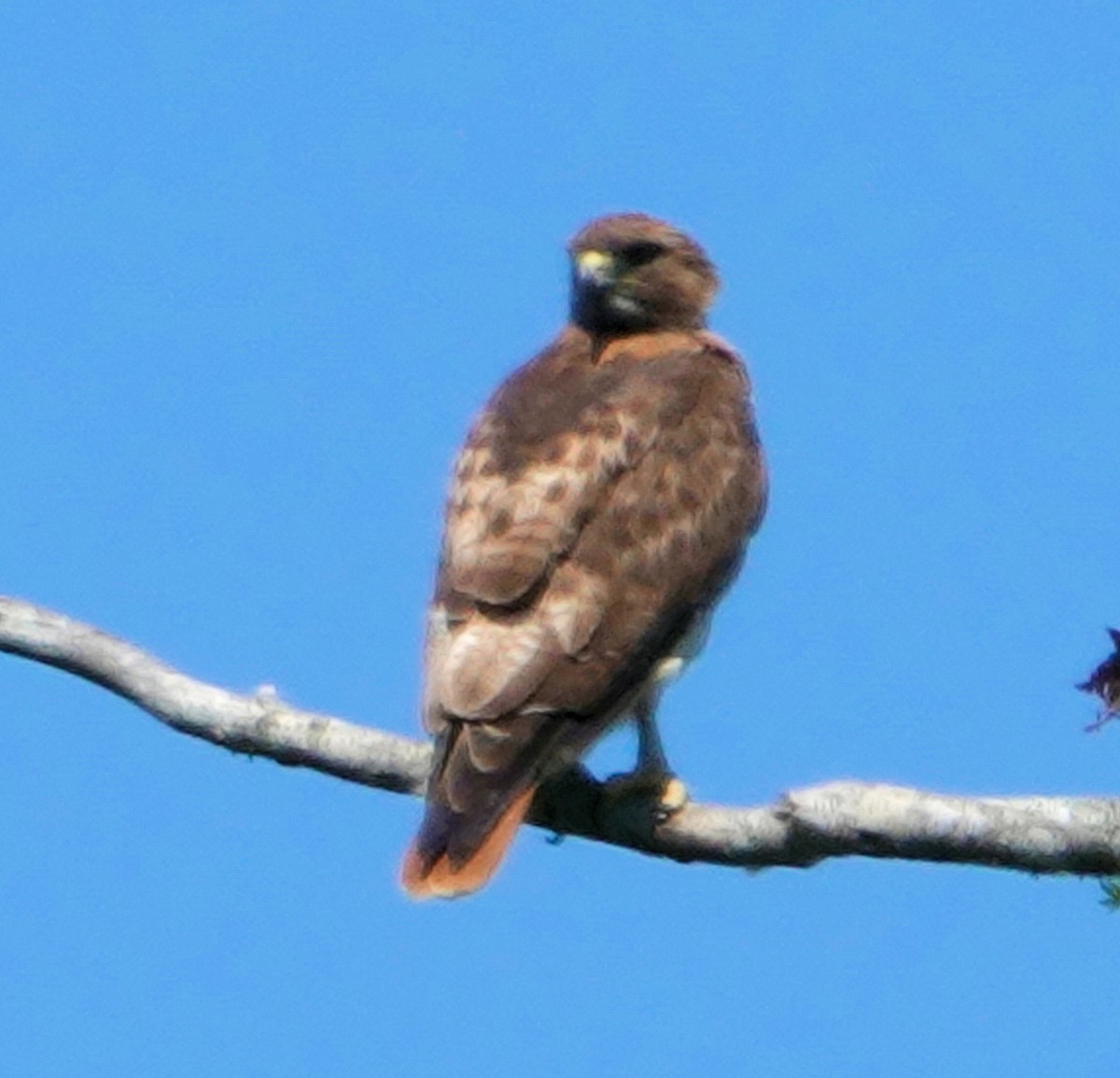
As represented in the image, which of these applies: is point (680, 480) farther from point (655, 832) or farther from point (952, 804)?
point (952, 804)

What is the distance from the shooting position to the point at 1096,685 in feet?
14.0

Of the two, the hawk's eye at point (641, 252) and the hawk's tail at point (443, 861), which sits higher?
the hawk's eye at point (641, 252)

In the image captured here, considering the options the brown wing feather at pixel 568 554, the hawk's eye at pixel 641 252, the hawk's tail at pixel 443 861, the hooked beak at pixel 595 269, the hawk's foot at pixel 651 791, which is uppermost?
the hawk's eye at pixel 641 252

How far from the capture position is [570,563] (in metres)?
6.21

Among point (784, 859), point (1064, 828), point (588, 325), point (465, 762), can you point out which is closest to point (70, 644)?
point (465, 762)

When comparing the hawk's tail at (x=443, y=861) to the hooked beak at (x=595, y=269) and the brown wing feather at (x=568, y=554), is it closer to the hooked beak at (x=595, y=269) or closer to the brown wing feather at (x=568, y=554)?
the brown wing feather at (x=568, y=554)

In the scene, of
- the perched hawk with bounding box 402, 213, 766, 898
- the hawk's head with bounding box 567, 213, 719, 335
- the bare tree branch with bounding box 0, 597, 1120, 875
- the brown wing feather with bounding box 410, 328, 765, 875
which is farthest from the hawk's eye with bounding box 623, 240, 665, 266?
the bare tree branch with bounding box 0, 597, 1120, 875

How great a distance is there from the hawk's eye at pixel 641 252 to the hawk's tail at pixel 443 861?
7.60 ft

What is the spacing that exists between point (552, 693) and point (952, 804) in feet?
4.56

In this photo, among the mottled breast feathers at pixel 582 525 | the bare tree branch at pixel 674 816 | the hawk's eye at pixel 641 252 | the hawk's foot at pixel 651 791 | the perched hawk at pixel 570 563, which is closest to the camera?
the bare tree branch at pixel 674 816

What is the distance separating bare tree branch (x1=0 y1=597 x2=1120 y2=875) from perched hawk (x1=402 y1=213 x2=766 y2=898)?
0.49 feet

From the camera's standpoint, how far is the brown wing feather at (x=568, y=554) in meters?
5.79

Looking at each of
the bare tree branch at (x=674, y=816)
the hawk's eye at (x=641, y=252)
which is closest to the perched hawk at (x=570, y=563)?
the bare tree branch at (x=674, y=816)

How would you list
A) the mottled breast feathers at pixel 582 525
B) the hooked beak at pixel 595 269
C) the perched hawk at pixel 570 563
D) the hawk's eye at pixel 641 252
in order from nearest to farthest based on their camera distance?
the perched hawk at pixel 570 563 < the mottled breast feathers at pixel 582 525 < the hooked beak at pixel 595 269 < the hawk's eye at pixel 641 252
